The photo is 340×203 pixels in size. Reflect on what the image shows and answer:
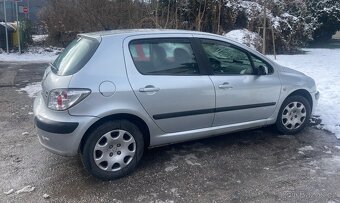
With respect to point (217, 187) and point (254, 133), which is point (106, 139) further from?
point (254, 133)

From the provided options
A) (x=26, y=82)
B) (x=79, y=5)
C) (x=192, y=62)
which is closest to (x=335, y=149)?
(x=192, y=62)

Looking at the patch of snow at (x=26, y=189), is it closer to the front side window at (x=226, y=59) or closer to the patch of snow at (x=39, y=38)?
the front side window at (x=226, y=59)

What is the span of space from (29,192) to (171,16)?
35.2 feet

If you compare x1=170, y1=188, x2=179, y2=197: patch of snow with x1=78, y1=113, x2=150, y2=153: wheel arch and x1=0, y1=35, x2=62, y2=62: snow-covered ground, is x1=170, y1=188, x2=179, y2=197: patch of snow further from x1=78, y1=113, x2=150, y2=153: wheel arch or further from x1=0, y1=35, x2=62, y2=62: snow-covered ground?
x1=0, y1=35, x2=62, y2=62: snow-covered ground

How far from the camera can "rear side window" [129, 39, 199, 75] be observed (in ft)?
12.7

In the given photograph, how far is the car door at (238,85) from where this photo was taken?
435 centimetres

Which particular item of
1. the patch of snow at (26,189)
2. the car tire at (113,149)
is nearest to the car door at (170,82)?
the car tire at (113,149)

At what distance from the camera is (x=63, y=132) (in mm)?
3527

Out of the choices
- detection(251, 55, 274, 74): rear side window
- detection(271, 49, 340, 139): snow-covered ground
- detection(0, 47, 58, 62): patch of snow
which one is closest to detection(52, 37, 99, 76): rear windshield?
detection(251, 55, 274, 74): rear side window

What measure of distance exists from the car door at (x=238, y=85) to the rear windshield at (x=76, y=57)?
138cm

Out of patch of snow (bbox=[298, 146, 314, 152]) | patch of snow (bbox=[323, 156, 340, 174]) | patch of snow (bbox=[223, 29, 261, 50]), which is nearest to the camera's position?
patch of snow (bbox=[323, 156, 340, 174])

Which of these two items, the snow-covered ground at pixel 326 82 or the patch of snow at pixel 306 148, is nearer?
the patch of snow at pixel 306 148

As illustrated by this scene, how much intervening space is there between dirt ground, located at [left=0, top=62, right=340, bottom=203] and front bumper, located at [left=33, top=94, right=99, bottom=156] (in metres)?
0.42

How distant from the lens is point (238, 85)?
444 centimetres
